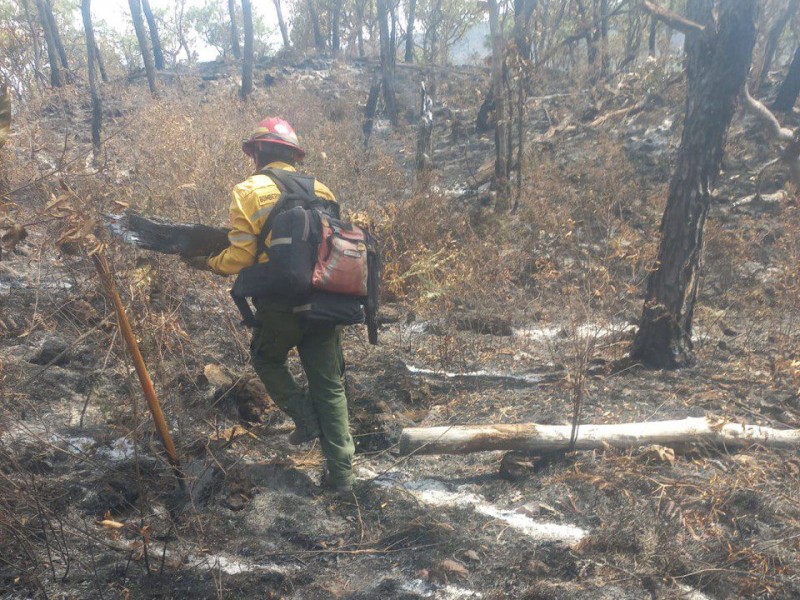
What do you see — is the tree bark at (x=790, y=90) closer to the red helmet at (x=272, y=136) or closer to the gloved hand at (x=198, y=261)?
the red helmet at (x=272, y=136)

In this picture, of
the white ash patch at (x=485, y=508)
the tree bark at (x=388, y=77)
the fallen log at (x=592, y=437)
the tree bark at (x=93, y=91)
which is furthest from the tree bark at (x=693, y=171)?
the tree bark at (x=388, y=77)

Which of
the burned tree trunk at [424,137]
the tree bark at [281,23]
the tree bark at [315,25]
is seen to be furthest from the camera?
the tree bark at [281,23]

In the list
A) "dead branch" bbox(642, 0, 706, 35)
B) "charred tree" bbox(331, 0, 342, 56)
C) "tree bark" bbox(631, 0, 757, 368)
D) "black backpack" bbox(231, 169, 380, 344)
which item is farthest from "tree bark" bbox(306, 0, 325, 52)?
"black backpack" bbox(231, 169, 380, 344)

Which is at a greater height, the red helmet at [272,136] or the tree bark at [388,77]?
the tree bark at [388,77]

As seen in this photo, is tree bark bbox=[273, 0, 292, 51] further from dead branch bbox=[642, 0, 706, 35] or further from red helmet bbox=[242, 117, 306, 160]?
red helmet bbox=[242, 117, 306, 160]

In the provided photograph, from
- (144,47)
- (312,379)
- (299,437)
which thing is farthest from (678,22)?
(144,47)

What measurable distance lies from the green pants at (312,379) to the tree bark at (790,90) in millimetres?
10538

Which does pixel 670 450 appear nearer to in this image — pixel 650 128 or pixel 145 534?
pixel 145 534

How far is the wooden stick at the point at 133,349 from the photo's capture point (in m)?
2.31

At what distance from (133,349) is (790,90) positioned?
11.6 meters

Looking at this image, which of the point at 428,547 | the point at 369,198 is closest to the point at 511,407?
the point at 428,547

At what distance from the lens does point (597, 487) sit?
2.85 m

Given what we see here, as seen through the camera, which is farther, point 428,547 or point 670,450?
point 670,450

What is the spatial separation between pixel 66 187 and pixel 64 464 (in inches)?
59.2
